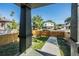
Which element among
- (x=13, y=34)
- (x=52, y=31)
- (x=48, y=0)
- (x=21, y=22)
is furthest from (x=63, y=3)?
(x=13, y=34)

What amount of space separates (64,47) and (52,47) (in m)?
0.15

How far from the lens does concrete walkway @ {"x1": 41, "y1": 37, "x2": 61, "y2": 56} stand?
248 centimetres

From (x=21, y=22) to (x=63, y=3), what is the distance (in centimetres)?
58

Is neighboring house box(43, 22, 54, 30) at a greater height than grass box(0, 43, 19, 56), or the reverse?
neighboring house box(43, 22, 54, 30)

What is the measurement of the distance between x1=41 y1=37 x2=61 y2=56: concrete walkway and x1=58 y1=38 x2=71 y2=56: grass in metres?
0.04

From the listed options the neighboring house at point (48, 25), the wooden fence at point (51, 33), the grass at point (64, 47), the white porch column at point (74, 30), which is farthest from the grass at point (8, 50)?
the white porch column at point (74, 30)

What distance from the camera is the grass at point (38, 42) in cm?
250

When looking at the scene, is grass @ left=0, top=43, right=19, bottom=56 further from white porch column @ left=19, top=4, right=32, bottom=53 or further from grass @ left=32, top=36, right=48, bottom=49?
grass @ left=32, top=36, right=48, bottom=49

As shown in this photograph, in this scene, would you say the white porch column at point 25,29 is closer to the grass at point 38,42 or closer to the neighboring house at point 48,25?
the grass at point 38,42

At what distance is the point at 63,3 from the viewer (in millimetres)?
2465

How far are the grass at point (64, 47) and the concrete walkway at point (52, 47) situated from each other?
0.04m

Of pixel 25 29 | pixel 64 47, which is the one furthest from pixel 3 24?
pixel 64 47

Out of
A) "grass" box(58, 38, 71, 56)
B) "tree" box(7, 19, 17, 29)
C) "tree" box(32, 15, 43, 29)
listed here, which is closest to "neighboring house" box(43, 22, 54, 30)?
"tree" box(32, 15, 43, 29)

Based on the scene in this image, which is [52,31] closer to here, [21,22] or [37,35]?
[37,35]
